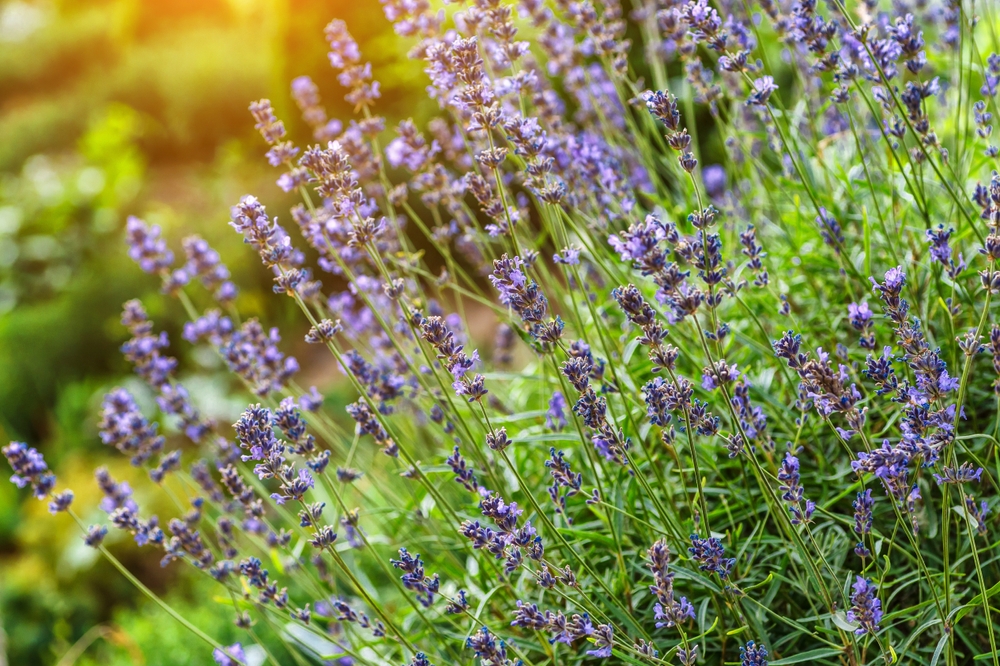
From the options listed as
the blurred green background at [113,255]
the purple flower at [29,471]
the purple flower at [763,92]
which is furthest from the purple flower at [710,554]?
the blurred green background at [113,255]

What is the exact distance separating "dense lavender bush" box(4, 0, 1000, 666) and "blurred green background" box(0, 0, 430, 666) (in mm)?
1436

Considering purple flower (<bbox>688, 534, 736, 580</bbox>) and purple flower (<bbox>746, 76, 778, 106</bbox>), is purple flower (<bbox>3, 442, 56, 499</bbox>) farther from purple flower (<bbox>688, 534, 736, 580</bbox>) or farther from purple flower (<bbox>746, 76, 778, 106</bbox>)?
purple flower (<bbox>746, 76, 778, 106</bbox>)

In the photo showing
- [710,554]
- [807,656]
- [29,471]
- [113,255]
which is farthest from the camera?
[113,255]

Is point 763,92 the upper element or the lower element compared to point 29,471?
upper

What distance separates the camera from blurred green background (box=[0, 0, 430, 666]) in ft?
18.1

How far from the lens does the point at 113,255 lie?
1016 cm

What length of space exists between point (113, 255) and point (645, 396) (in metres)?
9.92

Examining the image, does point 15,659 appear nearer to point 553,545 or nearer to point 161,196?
point 553,545

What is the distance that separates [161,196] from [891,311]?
14.6m

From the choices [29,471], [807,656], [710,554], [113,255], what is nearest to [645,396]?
[710,554]

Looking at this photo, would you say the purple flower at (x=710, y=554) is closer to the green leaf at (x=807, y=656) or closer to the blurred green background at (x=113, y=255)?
the green leaf at (x=807, y=656)

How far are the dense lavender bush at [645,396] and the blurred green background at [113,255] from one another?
1.44 meters

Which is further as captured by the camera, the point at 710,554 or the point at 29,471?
the point at 29,471

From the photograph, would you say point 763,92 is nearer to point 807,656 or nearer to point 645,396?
point 645,396
